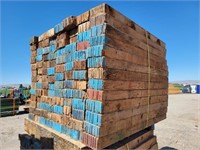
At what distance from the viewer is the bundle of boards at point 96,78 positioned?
217 centimetres

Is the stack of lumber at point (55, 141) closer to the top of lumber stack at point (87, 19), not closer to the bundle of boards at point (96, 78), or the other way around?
the bundle of boards at point (96, 78)

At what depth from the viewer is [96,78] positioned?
7.13 ft

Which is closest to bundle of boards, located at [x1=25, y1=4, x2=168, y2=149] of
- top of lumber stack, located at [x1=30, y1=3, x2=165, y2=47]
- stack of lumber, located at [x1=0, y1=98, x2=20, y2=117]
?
top of lumber stack, located at [x1=30, y1=3, x2=165, y2=47]

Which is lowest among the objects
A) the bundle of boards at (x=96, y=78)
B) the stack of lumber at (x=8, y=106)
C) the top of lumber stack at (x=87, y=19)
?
the stack of lumber at (x=8, y=106)

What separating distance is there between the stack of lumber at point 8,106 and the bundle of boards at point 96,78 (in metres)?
9.55

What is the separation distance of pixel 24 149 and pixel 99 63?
1.87 metres

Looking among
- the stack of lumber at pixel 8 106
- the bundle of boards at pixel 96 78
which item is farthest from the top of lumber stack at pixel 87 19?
the stack of lumber at pixel 8 106

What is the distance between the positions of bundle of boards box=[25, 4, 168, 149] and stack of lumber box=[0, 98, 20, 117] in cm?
955

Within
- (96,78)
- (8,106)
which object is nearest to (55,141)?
(96,78)

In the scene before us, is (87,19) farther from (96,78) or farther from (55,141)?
(55,141)

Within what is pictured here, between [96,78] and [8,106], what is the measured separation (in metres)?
11.7

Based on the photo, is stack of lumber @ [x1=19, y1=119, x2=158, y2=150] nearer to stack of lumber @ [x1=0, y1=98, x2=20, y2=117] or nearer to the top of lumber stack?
the top of lumber stack

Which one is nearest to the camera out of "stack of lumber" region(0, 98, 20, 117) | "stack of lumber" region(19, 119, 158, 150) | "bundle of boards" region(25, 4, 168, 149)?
"bundle of boards" region(25, 4, 168, 149)

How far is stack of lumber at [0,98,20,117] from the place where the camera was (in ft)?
38.2
